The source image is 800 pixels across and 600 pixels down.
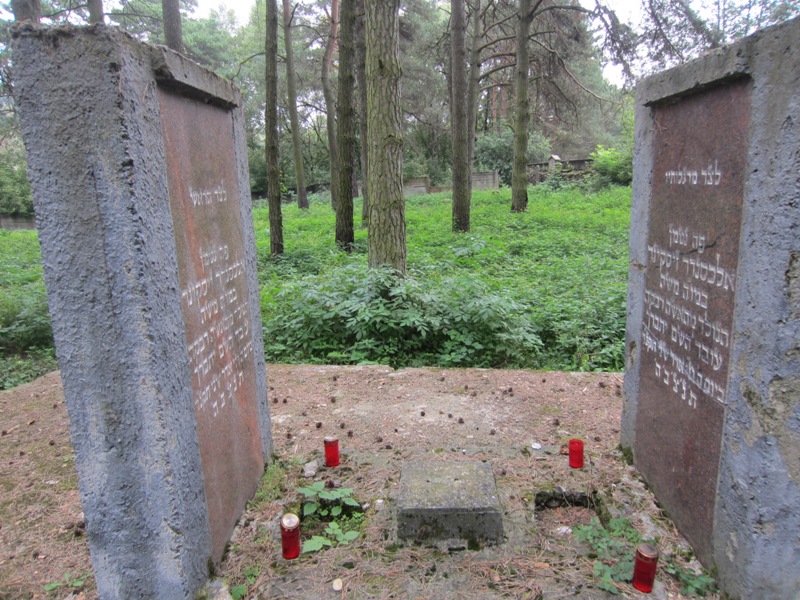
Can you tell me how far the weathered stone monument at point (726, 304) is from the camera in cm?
189

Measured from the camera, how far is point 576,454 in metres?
3.39

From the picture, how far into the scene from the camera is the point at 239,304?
3.15 meters

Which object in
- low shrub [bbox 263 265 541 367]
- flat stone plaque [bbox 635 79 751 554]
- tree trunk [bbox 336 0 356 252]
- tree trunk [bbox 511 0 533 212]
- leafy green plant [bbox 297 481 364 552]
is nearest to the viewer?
flat stone plaque [bbox 635 79 751 554]

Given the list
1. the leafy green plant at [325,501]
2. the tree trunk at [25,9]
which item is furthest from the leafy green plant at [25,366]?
the tree trunk at [25,9]

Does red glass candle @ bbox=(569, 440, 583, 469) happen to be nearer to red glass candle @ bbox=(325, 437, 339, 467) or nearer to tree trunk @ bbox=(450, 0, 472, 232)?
red glass candle @ bbox=(325, 437, 339, 467)

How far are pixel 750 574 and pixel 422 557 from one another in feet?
4.52

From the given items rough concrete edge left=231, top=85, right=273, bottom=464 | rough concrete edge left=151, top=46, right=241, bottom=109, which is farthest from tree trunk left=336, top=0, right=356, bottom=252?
rough concrete edge left=151, top=46, right=241, bottom=109

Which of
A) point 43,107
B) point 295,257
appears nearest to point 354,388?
point 43,107

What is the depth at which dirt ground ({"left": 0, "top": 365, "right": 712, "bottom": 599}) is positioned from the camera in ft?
8.25

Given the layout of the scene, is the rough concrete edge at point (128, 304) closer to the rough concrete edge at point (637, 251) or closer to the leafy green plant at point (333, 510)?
the leafy green plant at point (333, 510)

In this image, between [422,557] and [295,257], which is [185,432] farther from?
[295,257]

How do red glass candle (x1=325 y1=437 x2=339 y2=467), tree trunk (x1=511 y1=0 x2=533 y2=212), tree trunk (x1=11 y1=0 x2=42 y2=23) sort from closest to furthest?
1. red glass candle (x1=325 y1=437 x2=339 y2=467)
2. tree trunk (x1=11 y1=0 x2=42 y2=23)
3. tree trunk (x1=511 y1=0 x2=533 y2=212)

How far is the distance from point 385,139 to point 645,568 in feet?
20.0

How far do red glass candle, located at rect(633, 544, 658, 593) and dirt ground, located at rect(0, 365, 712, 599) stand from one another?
53 millimetres
